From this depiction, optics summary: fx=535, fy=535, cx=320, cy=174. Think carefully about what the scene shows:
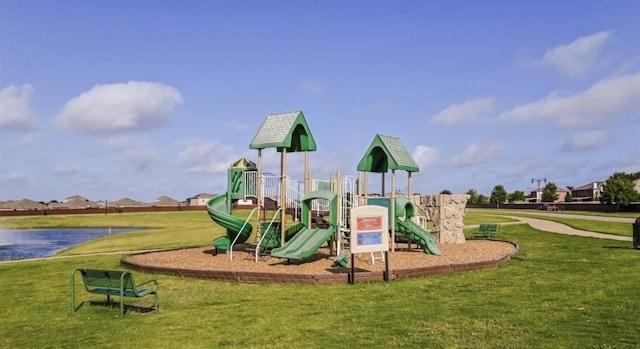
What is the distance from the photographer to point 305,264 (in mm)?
16172

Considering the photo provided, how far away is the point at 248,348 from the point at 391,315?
295 cm

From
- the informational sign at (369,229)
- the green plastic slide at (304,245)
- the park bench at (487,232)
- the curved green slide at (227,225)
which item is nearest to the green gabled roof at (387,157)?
the green plastic slide at (304,245)

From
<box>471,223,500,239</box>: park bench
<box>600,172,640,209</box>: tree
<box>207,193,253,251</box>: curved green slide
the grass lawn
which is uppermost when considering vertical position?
<box>600,172,640,209</box>: tree

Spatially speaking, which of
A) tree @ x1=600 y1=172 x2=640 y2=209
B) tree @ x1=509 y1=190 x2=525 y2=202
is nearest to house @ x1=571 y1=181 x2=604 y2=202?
tree @ x1=509 y1=190 x2=525 y2=202

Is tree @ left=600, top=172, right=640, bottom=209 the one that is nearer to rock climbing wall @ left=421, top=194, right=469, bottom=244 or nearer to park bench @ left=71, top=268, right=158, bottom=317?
rock climbing wall @ left=421, top=194, right=469, bottom=244

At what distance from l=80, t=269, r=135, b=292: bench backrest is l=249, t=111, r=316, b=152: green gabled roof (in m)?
8.48

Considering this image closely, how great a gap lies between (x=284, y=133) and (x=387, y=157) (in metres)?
4.13

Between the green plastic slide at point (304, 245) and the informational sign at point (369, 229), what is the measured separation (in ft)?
8.17

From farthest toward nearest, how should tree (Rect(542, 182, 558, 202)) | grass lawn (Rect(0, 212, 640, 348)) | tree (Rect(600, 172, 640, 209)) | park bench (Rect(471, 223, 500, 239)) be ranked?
tree (Rect(542, 182, 558, 202))
tree (Rect(600, 172, 640, 209))
park bench (Rect(471, 223, 500, 239))
grass lawn (Rect(0, 212, 640, 348))

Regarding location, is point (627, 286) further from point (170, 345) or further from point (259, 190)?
point (259, 190)

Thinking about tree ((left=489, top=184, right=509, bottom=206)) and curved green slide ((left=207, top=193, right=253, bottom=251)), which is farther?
tree ((left=489, top=184, right=509, bottom=206))

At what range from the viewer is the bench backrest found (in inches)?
387

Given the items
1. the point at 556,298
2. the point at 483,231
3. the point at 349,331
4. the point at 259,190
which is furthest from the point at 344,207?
the point at 483,231

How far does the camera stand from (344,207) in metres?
18.3
